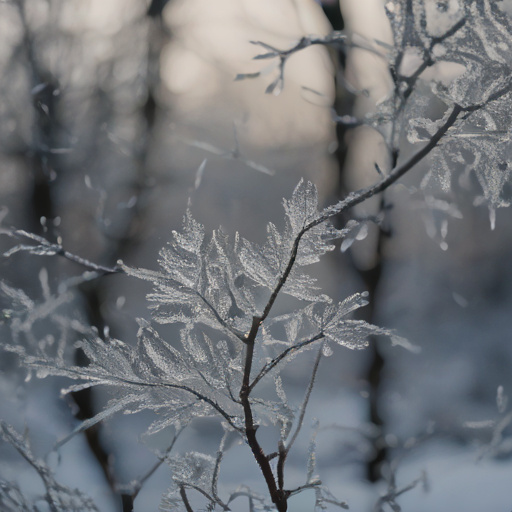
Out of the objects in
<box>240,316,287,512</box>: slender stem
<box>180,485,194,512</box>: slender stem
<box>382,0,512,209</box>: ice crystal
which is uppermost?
<box>382,0,512,209</box>: ice crystal

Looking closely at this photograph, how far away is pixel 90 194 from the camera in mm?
484

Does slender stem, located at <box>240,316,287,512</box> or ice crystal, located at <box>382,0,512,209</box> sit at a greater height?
ice crystal, located at <box>382,0,512,209</box>

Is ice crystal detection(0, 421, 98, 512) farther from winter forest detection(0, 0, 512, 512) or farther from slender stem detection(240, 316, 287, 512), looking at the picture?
slender stem detection(240, 316, 287, 512)

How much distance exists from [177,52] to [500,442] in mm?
603

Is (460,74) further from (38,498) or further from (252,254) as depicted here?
(38,498)

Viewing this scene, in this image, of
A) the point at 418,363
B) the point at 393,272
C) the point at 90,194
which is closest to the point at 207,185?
the point at 90,194

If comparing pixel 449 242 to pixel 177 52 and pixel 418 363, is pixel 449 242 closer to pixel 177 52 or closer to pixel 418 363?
pixel 418 363

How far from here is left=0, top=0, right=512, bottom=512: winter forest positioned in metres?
0.13

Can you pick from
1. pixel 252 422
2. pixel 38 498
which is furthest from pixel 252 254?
pixel 38 498

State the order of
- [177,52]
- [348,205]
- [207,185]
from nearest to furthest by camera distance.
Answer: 1. [348,205]
2. [177,52]
3. [207,185]

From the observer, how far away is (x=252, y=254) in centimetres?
12

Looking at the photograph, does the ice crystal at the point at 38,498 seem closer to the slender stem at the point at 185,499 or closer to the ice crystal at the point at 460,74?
the slender stem at the point at 185,499

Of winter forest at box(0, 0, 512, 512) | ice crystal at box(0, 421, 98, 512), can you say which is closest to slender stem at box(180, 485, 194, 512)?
winter forest at box(0, 0, 512, 512)

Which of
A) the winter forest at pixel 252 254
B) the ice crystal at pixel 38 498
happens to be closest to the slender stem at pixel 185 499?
the winter forest at pixel 252 254
